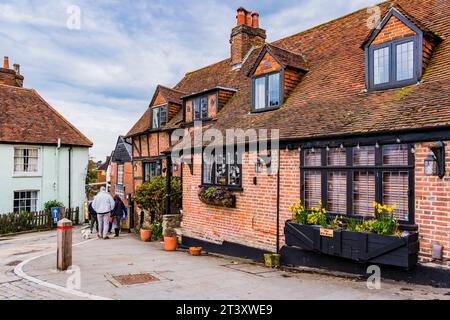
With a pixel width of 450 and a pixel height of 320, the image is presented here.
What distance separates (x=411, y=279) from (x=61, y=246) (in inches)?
289

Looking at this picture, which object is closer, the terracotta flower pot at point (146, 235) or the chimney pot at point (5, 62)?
the terracotta flower pot at point (146, 235)

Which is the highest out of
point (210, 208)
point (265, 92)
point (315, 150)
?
point (265, 92)

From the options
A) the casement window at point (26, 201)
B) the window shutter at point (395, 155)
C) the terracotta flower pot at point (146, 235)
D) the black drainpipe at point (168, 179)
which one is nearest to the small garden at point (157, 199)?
the terracotta flower pot at point (146, 235)

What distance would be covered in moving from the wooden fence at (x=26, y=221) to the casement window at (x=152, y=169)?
19.0 feet

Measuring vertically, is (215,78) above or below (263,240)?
above

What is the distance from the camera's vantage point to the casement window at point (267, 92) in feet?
38.0

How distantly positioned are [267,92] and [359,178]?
4.73m

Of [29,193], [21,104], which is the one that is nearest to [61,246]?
[29,193]

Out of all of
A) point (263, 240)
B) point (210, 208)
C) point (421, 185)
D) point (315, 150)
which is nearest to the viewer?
point (421, 185)

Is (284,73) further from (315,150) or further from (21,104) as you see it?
(21,104)

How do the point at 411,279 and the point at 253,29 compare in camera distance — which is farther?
the point at 253,29

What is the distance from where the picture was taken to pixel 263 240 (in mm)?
10273

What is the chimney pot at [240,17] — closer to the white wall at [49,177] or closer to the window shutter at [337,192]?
the window shutter at [337,192]

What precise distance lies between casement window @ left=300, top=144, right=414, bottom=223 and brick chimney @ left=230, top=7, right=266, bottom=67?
8964mm
